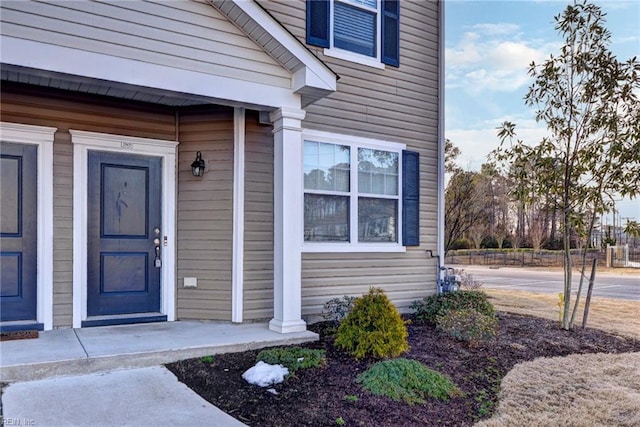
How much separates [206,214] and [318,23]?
276 centimetres

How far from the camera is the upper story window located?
589cm

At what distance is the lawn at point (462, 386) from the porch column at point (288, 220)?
1.49 ft

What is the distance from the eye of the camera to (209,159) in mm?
5336

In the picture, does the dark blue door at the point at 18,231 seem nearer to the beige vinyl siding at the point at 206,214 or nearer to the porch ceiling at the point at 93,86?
the porch ceiling at the point at 93,86

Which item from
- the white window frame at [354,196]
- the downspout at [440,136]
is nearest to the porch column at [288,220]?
the white window frame at [354,196]

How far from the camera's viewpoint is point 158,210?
17.2ft

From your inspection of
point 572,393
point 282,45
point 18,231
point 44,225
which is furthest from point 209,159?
point 572,393

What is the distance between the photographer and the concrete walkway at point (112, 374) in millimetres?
2959

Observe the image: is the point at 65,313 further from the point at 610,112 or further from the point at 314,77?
the point at 610,112

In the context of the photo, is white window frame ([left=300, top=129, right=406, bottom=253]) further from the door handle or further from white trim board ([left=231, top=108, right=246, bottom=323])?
the door handle

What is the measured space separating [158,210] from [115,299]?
1048mm

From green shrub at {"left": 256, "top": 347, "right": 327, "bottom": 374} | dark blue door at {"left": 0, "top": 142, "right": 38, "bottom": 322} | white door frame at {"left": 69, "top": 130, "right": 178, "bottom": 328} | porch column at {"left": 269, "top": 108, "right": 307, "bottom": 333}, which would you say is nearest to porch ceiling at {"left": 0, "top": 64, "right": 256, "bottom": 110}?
porch column at {"left": 269, "top": 108, "right": 307, "bottom": 333}

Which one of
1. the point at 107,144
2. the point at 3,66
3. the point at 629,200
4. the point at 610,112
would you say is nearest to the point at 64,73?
the point at 3,66

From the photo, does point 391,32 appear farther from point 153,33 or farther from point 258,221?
point 153,33
